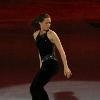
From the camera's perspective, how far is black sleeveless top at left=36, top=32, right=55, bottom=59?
7.44 meters

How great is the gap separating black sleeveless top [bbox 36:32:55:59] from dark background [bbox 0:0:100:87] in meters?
3.25

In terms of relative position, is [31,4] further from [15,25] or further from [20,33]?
[20,33]

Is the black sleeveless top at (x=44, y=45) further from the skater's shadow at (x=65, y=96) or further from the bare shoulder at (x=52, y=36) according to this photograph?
the skater's shadow at (x=65, y=96)

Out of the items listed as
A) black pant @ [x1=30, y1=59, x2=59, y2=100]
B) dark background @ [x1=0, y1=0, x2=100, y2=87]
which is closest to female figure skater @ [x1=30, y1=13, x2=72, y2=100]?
black pant @ [x1=30, y1=59, x2=59, y2=100]

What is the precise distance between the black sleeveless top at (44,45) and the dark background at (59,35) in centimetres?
325

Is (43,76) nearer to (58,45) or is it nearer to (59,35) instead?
(58,45)

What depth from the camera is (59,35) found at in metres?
16.7

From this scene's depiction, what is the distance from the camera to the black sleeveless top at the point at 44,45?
744 centimetres

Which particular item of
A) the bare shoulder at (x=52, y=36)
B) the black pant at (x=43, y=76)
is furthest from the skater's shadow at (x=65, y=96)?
the bare shoulder at (x=52, y=36)

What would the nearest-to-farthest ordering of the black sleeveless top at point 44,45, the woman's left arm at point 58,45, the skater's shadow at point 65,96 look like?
1. the woman's left arm at point 58,45
2. the black sleeveless top at point 44,45
3. the skater's shadow at point 65,96

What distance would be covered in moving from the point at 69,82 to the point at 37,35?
10.7ft

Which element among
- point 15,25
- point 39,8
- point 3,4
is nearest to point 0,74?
point 15,25

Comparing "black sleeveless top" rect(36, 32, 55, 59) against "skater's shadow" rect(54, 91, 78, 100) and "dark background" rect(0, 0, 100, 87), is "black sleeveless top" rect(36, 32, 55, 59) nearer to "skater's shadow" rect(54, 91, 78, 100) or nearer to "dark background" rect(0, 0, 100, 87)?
"skater's shadow" rect(54, 91, 78, 100)

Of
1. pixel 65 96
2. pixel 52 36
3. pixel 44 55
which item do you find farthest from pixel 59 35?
pixel 52 36
